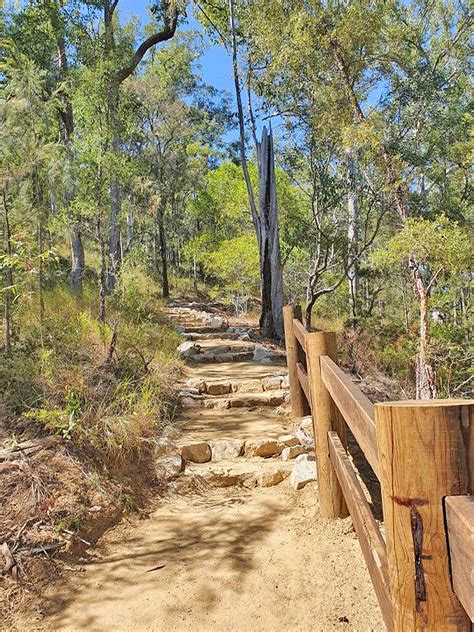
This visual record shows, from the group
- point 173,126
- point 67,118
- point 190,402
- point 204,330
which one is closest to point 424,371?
point 190,402

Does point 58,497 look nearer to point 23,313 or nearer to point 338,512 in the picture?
point 338,512

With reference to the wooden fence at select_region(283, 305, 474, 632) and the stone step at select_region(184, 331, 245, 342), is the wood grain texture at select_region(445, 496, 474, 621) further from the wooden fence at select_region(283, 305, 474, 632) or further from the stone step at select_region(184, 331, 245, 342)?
the stone step at select_region(184, 331, 245, 342)

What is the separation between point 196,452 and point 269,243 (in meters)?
6.33

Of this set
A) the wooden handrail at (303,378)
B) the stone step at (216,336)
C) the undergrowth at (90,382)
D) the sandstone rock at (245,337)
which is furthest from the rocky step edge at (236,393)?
the stone step at (216,336)

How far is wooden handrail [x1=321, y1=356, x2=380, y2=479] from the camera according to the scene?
1.35 metres

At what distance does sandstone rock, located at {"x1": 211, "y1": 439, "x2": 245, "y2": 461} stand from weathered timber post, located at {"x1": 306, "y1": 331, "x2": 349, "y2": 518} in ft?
3.74

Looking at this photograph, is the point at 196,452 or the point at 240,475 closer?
the point at 240,475

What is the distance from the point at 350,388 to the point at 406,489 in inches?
32.8

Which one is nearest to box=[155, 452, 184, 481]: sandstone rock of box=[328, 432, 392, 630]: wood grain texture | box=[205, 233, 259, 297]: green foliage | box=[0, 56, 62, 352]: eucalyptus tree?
box=[328, 432, 392, 630]: wood grain texture

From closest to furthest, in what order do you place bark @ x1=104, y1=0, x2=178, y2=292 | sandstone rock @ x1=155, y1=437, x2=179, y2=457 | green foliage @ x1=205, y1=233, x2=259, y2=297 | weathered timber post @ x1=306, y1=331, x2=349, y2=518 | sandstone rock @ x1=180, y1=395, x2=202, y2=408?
weathered timber post @ x1=306, y1=331, x2=349, y2=518
sandstone rock @ x1=155, y1=437, x2=179, y2=457
sandstone rock @ x1=180, y1=395, x2=202, y2=408
bark @ x1=104, y1=0, x2=178, y2=292
green foliage @ x1=205, y1=233, x2=259, y2=297

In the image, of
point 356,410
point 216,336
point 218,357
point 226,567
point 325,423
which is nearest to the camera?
point 356,410

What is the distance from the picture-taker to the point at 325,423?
9.02ft

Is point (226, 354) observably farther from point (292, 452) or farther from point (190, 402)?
point (292, 452)

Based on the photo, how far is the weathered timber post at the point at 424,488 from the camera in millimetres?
970
